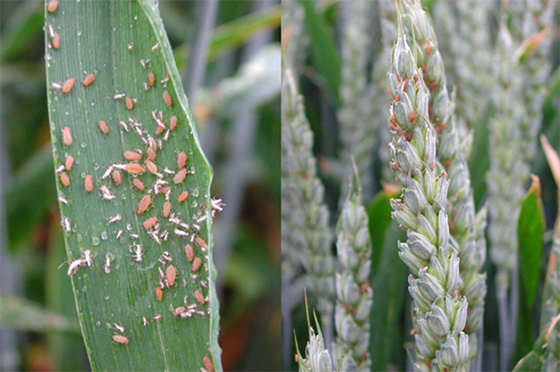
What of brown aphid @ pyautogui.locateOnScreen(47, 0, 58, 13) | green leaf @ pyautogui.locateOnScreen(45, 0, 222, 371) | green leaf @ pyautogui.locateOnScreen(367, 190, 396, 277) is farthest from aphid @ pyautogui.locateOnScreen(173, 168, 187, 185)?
green leaf @ pyautogui.locateOnScreen(367, 190, 396, 277)

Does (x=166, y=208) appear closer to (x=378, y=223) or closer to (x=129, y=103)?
(x=129, y=103)

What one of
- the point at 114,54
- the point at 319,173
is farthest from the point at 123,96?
the point at 319,173

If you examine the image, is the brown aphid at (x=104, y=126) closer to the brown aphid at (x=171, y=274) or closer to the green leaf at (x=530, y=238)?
the brown aphid at (x=171, y=274)

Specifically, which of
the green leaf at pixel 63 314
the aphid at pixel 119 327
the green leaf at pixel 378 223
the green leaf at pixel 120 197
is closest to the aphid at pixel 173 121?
the green leaf at pixel 120 197

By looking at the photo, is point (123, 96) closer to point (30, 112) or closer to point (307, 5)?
point (307, 5)

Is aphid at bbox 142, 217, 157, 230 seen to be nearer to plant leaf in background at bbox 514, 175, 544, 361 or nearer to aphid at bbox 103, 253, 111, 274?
aphid at bbox 103, 253, 111, 274
